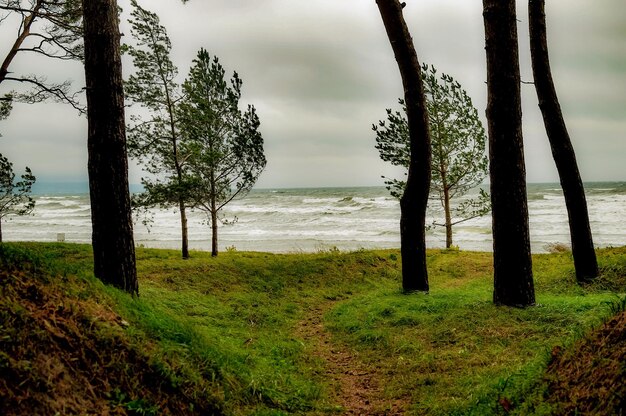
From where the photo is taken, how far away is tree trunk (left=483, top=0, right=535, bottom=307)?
6461 millimetres

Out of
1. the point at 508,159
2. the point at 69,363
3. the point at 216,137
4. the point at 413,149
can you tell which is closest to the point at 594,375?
→ the point at 69,363

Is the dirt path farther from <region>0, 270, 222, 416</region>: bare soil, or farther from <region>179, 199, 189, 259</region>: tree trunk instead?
<region>179, 199, 189, 259</region>: tree trunk

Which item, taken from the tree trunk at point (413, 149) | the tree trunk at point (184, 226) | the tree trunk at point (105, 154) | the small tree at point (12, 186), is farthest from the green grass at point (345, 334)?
the small tree at point (12, 186)

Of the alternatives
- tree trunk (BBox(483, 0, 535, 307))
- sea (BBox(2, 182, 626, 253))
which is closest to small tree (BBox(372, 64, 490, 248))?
sea (BBox(2, 182, 626, 253))

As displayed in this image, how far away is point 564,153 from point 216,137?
11478 millimetres

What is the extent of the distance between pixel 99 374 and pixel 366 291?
9281mm

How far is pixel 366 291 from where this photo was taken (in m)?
11.5

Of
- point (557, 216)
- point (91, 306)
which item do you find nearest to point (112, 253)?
point (91, 306)

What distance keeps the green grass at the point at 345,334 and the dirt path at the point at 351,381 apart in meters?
0.12

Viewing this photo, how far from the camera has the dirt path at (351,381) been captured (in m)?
4.04

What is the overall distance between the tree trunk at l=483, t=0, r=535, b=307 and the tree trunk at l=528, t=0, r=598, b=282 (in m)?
3.14

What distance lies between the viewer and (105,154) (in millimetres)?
5340

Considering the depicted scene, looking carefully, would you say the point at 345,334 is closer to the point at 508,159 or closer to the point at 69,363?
the point at 508,159

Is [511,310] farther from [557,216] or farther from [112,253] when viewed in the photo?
[557,216]
